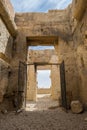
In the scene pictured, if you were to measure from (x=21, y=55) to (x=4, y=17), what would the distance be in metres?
2.03

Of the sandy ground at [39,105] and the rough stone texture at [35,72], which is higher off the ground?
the rough stone texture at [35,72]

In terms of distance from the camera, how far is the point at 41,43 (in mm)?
7465

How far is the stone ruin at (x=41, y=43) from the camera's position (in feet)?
17.0

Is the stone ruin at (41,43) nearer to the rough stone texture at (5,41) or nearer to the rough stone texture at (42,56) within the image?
the rough stone texture at (5,41)

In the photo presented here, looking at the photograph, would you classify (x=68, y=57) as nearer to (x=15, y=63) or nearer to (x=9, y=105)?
(x=15, y=63)

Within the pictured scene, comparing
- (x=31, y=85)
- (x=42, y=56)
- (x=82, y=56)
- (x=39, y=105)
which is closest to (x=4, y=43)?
(x=82, y=56)

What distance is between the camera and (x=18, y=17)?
715 cm

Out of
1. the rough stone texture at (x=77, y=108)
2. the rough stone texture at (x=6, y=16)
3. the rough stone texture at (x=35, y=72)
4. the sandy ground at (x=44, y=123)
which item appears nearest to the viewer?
the sandy ground at (x=44, y=123)

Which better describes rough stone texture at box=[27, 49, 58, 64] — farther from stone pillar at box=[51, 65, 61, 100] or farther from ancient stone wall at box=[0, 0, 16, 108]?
ancient stone wall at box=[0, 0, 16, 108]

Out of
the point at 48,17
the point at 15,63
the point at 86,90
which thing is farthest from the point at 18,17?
the point at 86,90

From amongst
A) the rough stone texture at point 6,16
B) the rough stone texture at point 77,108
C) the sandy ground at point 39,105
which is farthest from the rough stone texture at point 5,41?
the rough stone texture at point 77,108

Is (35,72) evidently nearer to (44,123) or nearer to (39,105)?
(39,105)

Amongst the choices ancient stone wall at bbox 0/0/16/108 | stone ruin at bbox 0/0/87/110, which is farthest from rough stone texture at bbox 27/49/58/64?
ancient stone wall at bbox 0/0/16/108

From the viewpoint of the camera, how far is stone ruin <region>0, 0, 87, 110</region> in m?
5.18
